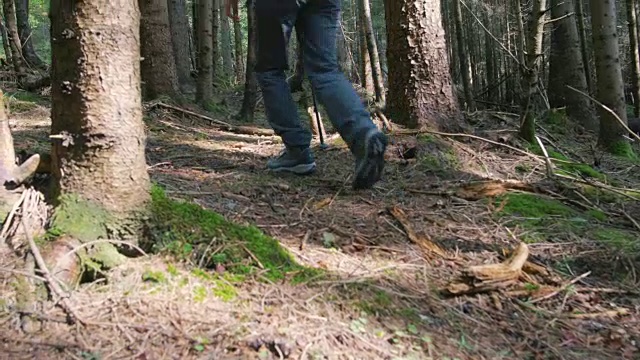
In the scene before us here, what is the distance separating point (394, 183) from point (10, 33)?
21.7 ft

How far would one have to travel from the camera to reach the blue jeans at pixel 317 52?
136 inches

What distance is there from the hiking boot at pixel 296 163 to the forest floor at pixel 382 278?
3.5 inches

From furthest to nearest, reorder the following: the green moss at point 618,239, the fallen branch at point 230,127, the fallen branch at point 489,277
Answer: the fallen branch at point 230,127 → the green moss at point 618,239 → the fallen branch at point 489,277

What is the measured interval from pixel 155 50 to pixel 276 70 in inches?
160

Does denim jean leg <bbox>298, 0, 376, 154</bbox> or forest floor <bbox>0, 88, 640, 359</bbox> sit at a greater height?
denim jean leg <bbox>298, 0, 376, 154</bbox>

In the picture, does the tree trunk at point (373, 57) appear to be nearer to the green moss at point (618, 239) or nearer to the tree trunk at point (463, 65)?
the tree trunk at point (463, 65)

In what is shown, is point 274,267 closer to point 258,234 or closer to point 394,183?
point 258,234

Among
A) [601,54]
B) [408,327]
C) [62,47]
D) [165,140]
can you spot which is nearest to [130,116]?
[62,47]

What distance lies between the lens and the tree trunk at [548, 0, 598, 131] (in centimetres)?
910

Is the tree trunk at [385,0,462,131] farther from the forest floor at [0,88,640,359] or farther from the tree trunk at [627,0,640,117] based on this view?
the tree trunk at [627,0,640,117]

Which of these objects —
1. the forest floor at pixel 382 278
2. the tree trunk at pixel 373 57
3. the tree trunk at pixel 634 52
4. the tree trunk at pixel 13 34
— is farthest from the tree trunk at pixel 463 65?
the tree trunk at pixel 13 34

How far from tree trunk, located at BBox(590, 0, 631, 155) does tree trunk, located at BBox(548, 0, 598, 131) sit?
6.22 ft

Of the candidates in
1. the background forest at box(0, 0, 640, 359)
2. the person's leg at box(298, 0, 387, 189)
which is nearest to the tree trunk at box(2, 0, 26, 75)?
the background forest at box(0, 0, 640, 359)

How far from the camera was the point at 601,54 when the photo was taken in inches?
280
